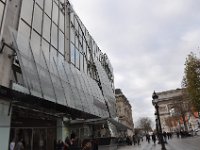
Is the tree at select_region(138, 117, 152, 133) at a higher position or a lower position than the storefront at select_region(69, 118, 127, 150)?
higher

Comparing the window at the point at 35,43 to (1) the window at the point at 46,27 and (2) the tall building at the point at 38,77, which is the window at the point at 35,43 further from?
(1) the window at the point at 46,27

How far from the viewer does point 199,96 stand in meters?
31.4

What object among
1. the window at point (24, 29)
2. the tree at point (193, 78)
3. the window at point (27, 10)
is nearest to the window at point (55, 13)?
the window at point (27, 10)

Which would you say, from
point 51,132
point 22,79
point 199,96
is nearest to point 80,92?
point 51,132

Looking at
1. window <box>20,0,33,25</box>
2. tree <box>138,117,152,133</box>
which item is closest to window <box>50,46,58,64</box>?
window <box>20,0,33,25</box>

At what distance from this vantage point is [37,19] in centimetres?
1775

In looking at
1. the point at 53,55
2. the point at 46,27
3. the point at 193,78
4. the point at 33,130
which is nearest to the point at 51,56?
the point at 53,55

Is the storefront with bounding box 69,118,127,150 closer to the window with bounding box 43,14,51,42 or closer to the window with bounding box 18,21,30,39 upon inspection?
the window with bounding box 43,14,51,42

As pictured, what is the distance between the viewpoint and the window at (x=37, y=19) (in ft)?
56.7

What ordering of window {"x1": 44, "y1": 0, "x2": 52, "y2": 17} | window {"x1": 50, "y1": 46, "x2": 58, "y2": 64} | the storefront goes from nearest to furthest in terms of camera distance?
window {"x1": 50, "y1": 46, "x2": 58, "y2": 64} < window {"x1": 44, "y1": 0, "x2": 52, "y2": 17} < the storefront

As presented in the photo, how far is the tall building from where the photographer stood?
13305mm

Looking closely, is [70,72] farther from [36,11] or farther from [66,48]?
[36,11]

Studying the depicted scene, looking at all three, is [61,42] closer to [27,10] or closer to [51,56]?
[51,56]

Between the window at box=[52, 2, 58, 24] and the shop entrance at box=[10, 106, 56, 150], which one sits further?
the window at box=[52, 2, 58, 24]
